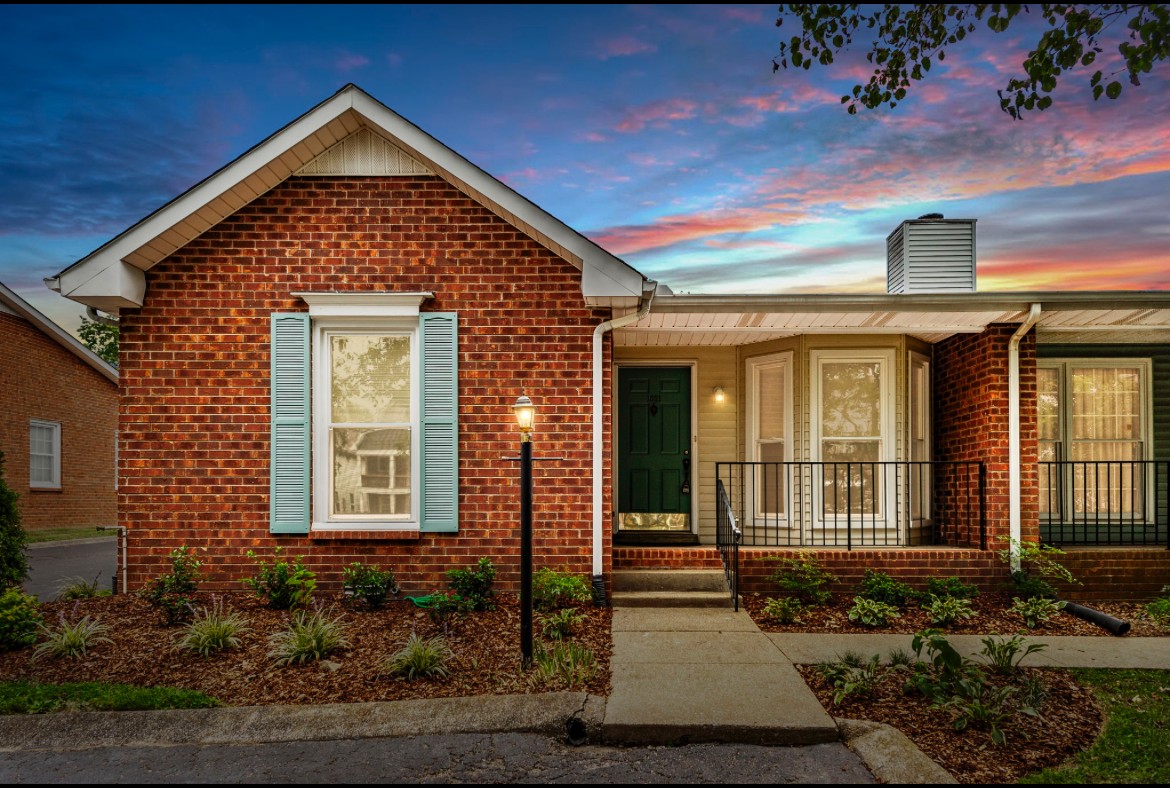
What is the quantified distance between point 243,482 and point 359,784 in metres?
4.33

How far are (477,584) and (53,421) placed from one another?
679 inches

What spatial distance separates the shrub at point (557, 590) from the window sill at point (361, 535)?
1318 millimetres

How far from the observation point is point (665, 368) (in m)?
9.89

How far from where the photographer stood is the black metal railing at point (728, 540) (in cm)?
745

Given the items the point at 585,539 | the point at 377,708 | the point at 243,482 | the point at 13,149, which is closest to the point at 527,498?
the point at 377,708

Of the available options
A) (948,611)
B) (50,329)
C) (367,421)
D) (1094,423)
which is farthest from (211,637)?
(50,329)

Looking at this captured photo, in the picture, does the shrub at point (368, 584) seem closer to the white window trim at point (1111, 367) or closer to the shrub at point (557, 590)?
the shrub at point (557, 590)

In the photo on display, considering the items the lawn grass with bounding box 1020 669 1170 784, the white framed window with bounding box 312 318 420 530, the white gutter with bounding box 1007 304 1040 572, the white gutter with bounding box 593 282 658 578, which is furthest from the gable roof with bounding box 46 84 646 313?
the lawn grass with bounding box 1020 669 1170 784

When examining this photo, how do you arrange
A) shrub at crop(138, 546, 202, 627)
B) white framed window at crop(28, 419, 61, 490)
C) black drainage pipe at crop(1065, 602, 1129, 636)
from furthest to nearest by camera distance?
white framed window at crop(28, 419, 61, 490), black drainage pipe at crop(1065, 602, 1129, 636), shrub at crop(138, 546, 202, 627)

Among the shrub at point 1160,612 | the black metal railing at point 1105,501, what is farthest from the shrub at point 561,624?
the black metal railing at point 1105,501

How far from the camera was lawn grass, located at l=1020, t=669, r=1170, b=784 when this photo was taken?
3934 millimetres

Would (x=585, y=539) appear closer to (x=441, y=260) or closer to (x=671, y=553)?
(x=671, y=553)

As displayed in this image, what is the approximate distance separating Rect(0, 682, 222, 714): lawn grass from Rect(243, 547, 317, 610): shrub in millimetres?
1863

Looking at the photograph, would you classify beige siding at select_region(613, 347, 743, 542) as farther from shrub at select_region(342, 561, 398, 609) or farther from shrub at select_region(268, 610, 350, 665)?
shrub at select_region(268, 610, 350, 665)
